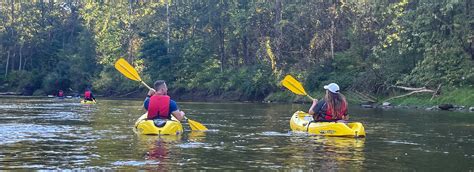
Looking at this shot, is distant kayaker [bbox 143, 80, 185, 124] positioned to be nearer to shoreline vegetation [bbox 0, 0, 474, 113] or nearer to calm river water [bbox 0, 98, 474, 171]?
calm river water [bbox 0, 98, 474, 171]

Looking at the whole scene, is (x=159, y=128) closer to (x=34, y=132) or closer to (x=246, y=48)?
(x=34, y=132)

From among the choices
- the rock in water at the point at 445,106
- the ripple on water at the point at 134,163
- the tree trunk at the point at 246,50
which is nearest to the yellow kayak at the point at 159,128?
the ripple on water at the point at 134,163

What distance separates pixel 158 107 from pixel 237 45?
47.8 m

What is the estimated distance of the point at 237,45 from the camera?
213 feet

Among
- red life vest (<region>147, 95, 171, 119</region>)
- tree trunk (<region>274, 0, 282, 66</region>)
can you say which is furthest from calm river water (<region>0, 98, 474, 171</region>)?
tree trunk (<region>274, 0, 282, 66</region>)

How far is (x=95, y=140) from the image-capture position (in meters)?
15.8

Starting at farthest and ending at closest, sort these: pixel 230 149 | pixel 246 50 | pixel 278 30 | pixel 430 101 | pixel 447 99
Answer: pixel 246 50, pixel 278 30, pixel 430 101, pixel 447 99, pixel 230 149

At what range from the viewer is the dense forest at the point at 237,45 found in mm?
39344

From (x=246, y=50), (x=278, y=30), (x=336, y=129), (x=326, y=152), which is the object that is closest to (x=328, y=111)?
(x=336, y=129)

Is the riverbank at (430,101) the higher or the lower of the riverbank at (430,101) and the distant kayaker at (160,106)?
the lower

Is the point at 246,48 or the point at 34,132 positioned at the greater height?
the point at 246,48

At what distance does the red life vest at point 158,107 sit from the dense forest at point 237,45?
2212 centimetres

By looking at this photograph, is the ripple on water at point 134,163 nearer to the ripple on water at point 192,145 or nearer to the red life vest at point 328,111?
the ripple on water at point 192,145

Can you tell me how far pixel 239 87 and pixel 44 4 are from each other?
3833 centimetres
